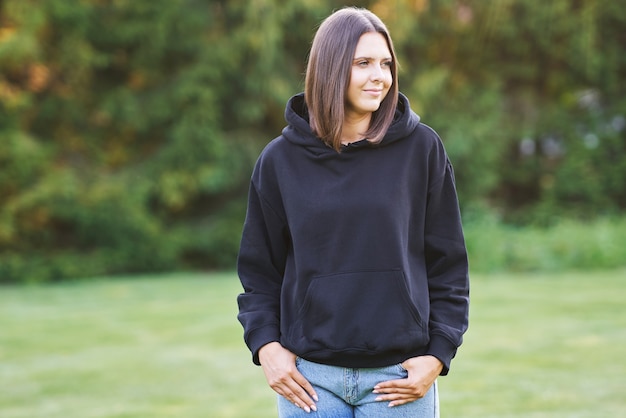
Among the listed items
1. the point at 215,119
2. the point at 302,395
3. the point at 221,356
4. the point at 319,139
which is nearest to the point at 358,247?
the point at 319,139

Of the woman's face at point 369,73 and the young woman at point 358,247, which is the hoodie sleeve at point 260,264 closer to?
the young woman at point 358,247

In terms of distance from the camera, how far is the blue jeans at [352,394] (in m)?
2.20

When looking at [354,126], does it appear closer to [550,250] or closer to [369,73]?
[369,73]

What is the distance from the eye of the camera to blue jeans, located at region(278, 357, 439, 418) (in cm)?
220

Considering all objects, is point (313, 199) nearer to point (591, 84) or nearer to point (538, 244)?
point (538, 244)

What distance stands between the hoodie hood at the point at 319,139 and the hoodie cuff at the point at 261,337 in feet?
1.64

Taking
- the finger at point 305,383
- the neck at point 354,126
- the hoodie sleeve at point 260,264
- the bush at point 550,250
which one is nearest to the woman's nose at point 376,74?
the neck at point 354,126

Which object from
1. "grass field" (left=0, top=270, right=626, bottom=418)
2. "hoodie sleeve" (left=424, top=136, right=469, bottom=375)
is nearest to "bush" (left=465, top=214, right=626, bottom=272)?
"grass field" (left=0, top=270, right=626, bottom=418)

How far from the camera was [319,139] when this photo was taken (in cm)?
227

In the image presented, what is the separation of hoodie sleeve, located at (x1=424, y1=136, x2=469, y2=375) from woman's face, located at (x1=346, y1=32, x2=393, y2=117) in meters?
0.22

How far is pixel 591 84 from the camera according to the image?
16.0 meters

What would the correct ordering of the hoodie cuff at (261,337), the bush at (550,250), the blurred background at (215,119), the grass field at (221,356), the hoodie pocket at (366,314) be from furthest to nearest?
1. the blurred background at (215,119)
2. the bush at (550,250)
3. the grass field at (221,356)
4. the hoodie cuff at (261,337)
5. the hoodie pocket at (366,314)

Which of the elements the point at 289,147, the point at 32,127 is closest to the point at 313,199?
the point at 289,147

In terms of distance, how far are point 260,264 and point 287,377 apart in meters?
0.33
